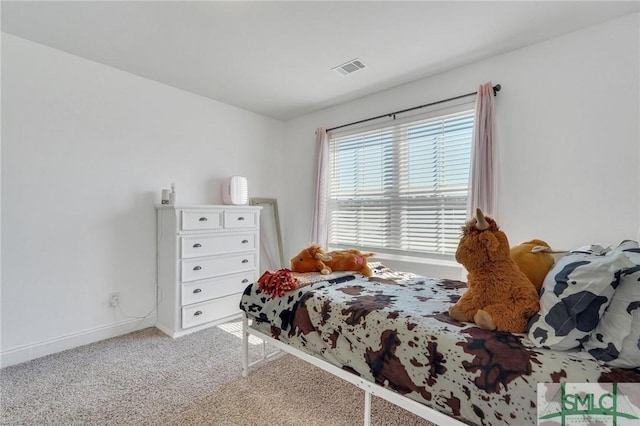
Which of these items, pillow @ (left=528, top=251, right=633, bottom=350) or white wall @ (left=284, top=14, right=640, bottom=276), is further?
white wall @ (left=284, top=14, right=640, bottom=276)

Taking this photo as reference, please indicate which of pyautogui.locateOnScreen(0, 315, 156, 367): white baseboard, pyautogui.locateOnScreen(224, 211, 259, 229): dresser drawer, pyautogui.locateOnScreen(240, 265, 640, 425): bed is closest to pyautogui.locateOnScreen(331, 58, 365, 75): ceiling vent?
pyautogui.locateOnScreen(224, 211, 259, 229): dresser drawer

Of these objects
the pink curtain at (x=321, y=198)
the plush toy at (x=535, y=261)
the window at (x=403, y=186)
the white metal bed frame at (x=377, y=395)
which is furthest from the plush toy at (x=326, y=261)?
the pink curtain at (x=321, y=198)

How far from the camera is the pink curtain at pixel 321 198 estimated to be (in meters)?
3.51

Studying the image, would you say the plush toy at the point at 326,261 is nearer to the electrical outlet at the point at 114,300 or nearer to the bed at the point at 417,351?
the bed at the point at 417,351

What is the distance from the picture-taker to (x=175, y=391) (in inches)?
70.7

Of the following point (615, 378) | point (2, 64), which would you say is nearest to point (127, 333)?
point (2, 64)

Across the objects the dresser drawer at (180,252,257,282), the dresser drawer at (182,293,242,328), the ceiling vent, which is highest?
the ceiling vent

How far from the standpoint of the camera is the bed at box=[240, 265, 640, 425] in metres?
0.94

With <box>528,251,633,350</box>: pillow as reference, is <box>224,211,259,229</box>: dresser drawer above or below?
above

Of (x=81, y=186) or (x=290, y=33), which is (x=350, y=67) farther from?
(x=81, y=186)

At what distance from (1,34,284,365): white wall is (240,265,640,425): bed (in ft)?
5.27

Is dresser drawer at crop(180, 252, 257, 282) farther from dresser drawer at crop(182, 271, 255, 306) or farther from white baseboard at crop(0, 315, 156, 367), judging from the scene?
white baseboard at crop(0, 315, 156, 367)

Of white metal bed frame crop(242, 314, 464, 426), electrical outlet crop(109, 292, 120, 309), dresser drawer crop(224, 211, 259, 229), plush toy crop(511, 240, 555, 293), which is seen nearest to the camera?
white metal bed frame crop(242, 314, 464, 426)

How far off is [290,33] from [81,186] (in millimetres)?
2173
